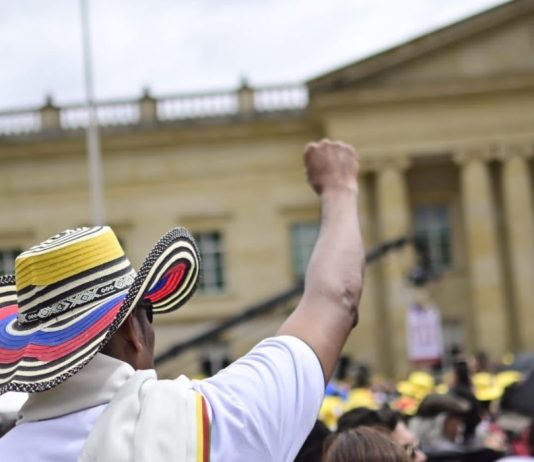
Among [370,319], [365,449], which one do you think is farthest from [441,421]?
[370,319]

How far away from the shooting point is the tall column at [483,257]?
32.2 metres

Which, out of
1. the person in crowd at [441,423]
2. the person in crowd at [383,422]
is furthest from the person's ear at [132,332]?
the person in crowd at [441,423]

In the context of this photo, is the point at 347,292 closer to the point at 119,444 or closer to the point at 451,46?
the point at 119,444

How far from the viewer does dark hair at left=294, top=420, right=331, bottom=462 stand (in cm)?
460

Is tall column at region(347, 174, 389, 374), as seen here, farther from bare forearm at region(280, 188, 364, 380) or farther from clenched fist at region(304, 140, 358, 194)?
bare forearm at region(280, 188, 364, 380)

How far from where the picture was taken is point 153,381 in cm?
207

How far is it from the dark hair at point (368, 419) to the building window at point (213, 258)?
29.3m

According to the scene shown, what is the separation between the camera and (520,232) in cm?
3272

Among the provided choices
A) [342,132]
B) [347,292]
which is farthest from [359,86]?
[347,292]

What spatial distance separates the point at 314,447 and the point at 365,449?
47.1 inches

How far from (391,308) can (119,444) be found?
101 feet

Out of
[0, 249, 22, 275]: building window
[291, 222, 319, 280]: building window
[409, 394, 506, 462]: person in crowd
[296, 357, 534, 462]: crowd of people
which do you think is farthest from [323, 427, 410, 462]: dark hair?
[0, 249, 22, 275]: building window

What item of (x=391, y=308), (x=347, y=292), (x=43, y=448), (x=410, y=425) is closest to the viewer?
(x=43, y=448)

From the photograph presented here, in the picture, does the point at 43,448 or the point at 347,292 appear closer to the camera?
the point at 43,448
